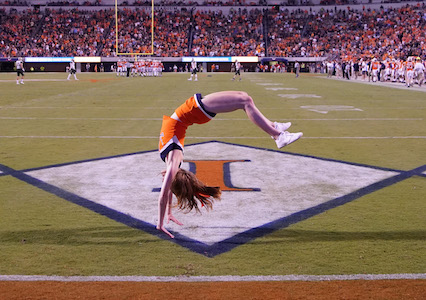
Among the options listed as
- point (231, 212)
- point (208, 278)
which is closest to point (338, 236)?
point (231, 212)

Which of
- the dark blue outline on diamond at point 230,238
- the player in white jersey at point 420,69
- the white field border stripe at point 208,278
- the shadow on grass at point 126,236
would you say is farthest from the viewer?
the player in white jersey at point 420,69

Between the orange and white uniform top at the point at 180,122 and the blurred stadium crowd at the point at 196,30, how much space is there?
54.0m

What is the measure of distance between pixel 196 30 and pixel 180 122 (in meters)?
62.1

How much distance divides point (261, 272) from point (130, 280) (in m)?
1.02

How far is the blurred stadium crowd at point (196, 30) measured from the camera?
196 ft

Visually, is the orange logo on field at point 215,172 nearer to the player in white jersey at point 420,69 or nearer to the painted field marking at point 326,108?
the painted field marking at point 326,108

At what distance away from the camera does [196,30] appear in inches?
2544

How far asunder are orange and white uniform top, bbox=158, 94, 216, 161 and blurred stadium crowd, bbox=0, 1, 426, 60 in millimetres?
54002

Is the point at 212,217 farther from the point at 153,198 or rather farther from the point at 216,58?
the point at 216,58

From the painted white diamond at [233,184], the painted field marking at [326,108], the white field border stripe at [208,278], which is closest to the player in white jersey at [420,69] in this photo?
the painted field marking at [326,108]

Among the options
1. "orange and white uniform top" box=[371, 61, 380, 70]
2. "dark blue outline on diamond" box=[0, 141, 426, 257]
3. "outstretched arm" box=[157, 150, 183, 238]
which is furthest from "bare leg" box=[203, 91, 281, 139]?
"orange and white uniform top" box=[371, 61, 380, 70]

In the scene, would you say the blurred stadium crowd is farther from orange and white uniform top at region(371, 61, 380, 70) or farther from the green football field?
the green football field

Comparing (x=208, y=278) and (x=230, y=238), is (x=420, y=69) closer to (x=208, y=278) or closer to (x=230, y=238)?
(x=230, y=238)

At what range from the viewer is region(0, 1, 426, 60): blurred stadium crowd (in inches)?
2346
